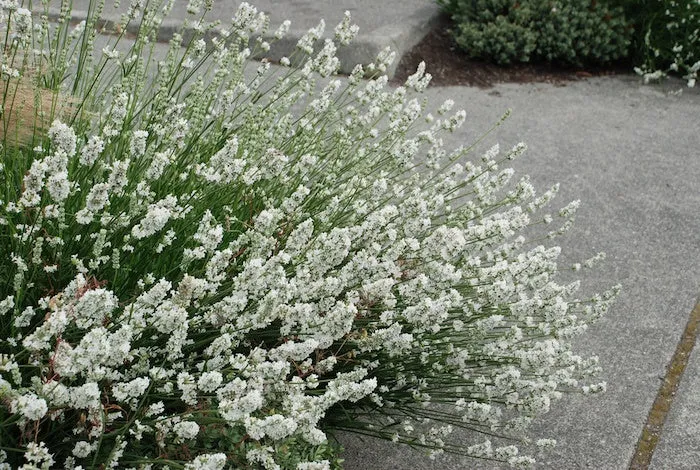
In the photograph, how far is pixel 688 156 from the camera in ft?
17.5

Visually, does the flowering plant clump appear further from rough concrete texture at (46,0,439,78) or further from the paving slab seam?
the paving slab seam

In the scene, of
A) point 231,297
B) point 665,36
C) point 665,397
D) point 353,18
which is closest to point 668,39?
point 665,36

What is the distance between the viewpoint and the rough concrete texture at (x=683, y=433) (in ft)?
9.65

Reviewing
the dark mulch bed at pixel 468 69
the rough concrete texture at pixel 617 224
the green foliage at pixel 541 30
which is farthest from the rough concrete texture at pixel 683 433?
the green foliage at pixel 541 30

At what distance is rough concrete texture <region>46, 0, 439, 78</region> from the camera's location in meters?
6.20

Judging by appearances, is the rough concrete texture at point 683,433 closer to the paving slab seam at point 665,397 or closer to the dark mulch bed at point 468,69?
the paving slab seam at point 665,397

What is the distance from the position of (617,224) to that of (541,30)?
7.72 ft

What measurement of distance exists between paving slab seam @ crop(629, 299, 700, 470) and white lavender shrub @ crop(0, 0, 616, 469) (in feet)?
1.05

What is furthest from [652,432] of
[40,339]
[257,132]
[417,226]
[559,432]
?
[40,339]

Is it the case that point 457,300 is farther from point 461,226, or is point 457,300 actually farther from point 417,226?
point 461,226

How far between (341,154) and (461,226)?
55cm

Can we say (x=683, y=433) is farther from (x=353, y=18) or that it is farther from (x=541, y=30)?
(x=353, y=18)

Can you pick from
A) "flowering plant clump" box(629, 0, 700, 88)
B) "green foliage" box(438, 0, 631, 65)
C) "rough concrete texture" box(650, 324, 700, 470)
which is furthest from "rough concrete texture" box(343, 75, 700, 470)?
"green foliage" box(438, 0, 631, 65)

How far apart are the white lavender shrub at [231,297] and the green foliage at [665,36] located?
3657 millimetres
